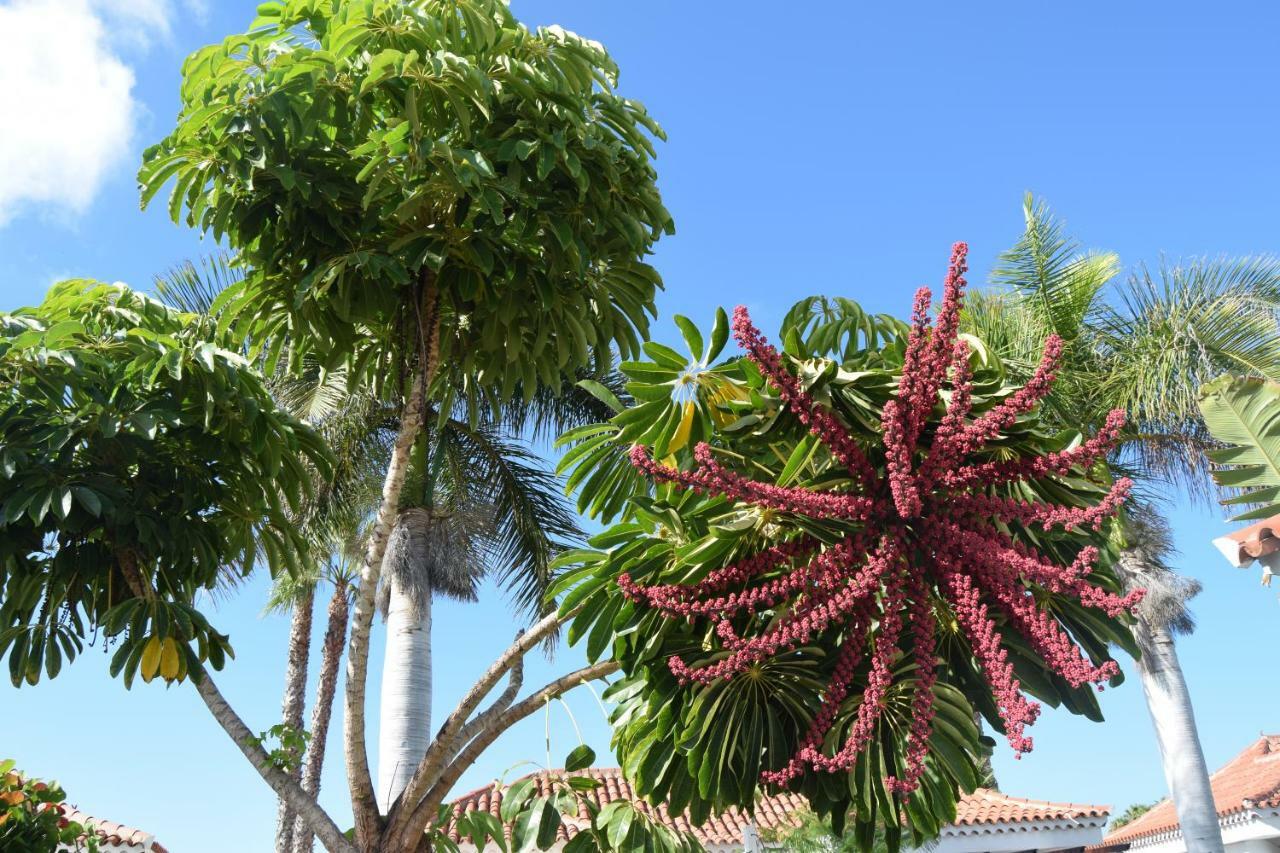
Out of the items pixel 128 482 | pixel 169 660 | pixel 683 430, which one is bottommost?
pixel 169 660

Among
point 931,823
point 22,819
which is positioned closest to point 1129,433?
point 931,823

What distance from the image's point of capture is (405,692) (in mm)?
12734

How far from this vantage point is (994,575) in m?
3.18

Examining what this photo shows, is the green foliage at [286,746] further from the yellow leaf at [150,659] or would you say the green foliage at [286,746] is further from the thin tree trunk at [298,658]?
the thin tree trunk at [298,658]

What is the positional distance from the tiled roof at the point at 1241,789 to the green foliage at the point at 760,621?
56.3 feet

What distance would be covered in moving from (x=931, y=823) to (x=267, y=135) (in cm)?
423

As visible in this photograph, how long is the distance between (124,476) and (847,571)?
4.05 m

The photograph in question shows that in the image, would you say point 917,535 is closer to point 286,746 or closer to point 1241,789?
point 286,746

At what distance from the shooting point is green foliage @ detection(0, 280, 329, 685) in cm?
532

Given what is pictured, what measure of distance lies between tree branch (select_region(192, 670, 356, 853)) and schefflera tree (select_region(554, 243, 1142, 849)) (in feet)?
5.34

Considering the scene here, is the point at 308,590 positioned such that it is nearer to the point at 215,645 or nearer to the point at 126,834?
the point at 126,834

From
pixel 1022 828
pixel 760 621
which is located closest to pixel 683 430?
pixel 760 621

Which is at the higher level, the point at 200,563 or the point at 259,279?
the point at 259,279

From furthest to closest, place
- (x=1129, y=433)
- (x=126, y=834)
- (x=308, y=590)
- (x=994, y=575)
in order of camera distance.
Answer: (x=308, y=590), (x=126, y=834), (x=1129, y=433), (x=994, y=575)
